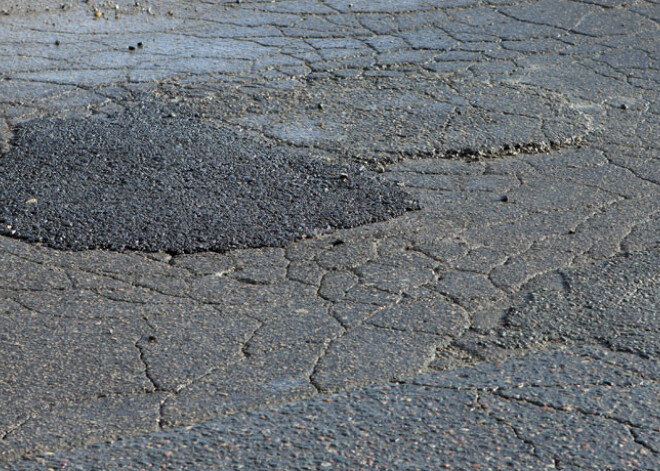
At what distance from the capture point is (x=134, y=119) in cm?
527

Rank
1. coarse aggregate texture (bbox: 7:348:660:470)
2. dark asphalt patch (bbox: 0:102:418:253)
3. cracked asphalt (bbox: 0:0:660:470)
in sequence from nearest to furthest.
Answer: coarse aggregate texture (bbox: 7:348:660:470) < cracked asphalt (bbox: 0:0:660:470) < dark asphalt patch (bbox: 0:102:418:253)

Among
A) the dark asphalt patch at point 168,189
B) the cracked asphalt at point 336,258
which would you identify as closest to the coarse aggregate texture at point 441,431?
the cracked asphalt at point 336,258

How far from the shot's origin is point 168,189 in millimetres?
4488

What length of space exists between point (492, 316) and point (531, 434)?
762mm

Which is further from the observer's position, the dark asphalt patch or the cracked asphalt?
the dark asphalt patch

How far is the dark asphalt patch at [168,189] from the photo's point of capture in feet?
13.5

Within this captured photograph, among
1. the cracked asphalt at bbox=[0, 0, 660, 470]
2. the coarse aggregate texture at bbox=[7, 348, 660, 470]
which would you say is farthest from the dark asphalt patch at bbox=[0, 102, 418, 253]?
the coarse aggregate texture at bbox=[7, 348, 660, 470]

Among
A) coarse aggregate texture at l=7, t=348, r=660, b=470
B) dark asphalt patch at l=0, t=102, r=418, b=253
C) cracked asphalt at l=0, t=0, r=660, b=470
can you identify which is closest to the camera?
coarse aggregate texture at l=7, t=348, r=660, b=470

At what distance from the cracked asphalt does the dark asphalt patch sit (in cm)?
2

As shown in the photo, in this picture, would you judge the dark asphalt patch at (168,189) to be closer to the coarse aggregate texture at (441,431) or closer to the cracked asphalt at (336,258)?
the cracked asphalt at (336,258)

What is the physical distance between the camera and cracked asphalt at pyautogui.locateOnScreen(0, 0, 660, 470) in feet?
9.55

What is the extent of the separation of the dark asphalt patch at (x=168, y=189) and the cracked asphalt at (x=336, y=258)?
0.7 inches

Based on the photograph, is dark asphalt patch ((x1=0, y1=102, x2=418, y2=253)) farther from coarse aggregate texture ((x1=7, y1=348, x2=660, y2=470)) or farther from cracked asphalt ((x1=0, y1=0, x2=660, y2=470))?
coarse aggregate texture ((x1=7, y1=348, x2=660, y2=470))

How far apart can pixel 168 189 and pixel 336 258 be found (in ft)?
3.27
